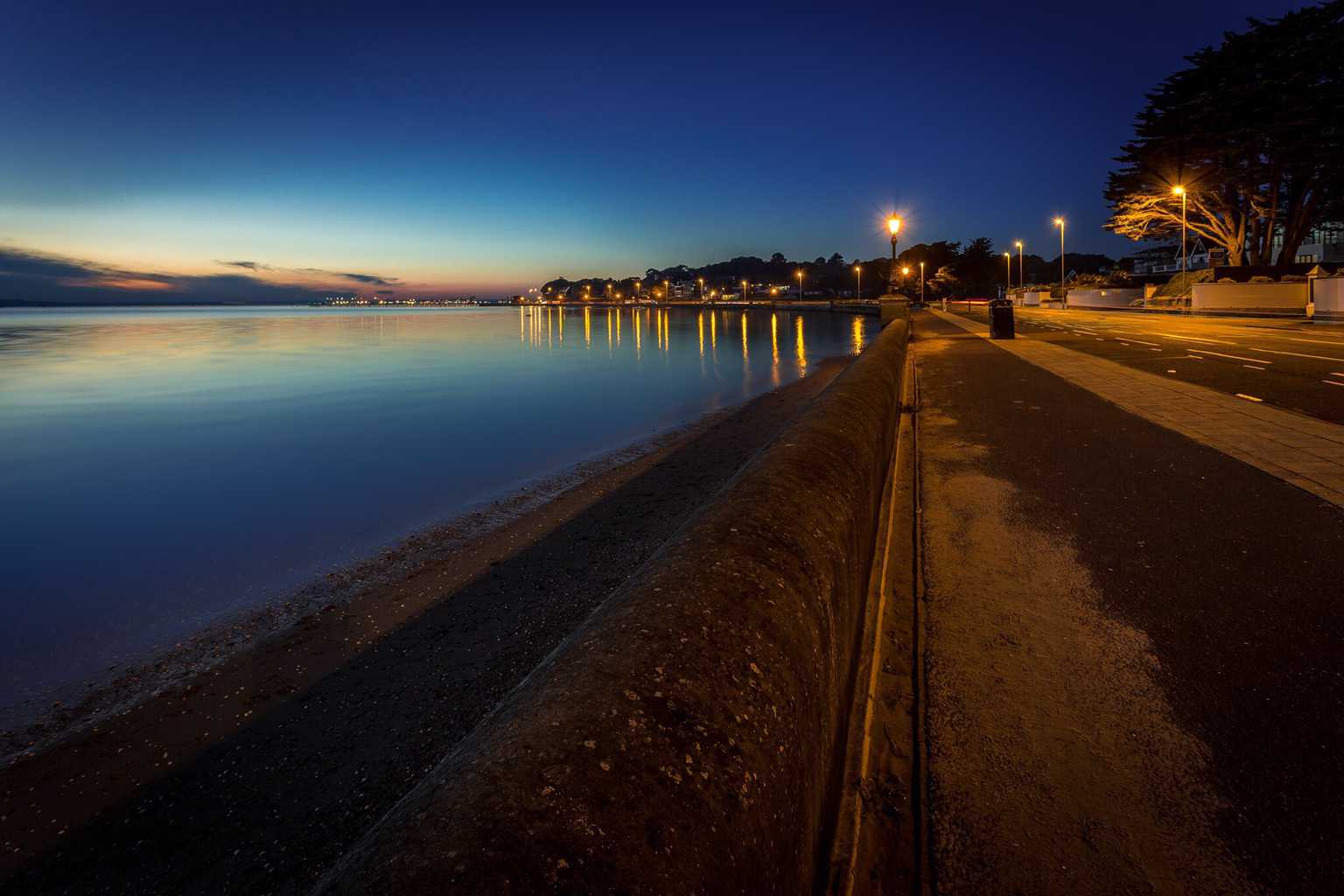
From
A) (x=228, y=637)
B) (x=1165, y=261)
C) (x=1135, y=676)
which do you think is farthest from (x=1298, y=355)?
(x=1165, y=261)

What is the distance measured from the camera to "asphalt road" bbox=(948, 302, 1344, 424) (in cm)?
1175

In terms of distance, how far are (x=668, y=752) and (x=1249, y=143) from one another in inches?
2450

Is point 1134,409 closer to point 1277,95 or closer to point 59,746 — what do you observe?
point 59,746

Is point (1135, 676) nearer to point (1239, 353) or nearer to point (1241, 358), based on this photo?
point (1241, 358)

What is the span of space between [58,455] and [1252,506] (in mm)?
23535

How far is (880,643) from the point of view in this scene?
3.96m

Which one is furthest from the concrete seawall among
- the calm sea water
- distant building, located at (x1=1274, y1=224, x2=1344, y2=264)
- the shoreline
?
distant building, located at (x1=1274, y1=224, x2=1344, y2=264)

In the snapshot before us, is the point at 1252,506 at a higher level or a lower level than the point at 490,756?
lower

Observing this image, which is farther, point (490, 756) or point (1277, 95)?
point (1277, 95)

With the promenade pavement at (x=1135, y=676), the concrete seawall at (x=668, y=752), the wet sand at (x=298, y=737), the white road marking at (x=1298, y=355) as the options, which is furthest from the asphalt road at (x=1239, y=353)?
the concrete seawall at (x=668, y=752)

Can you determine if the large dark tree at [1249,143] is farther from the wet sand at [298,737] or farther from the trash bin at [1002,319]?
the wet sand at [298,737]

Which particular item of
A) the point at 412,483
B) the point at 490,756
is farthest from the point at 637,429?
the point at 490,756

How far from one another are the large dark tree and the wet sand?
2261 inches

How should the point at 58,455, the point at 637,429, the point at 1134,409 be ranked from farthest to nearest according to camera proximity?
the point at 637,429 < the point at 58,455 < the point at 1134,409
